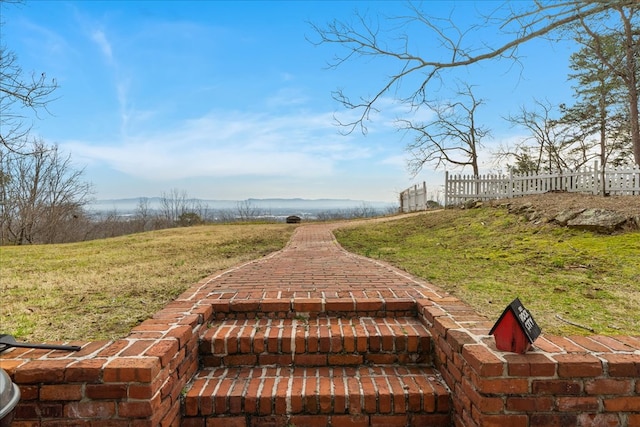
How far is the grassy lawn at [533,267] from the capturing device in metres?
2.29

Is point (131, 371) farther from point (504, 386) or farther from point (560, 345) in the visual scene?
point (560, 345)

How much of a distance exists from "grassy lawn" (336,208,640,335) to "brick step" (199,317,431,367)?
25.5 inches

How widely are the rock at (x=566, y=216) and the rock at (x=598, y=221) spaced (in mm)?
62

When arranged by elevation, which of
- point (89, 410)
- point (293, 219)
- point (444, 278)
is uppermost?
point (293, 219)

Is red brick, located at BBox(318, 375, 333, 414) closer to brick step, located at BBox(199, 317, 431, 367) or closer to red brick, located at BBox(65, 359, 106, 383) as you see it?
brick step, located at BBox(199, 317, 431, 367)

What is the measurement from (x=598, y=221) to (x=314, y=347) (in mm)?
5749

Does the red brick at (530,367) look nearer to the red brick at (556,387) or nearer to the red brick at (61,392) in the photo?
the red brick at (556,387)

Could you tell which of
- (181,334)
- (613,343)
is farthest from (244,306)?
(613,343)

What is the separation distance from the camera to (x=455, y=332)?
1.72 metres

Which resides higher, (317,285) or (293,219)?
(293,219)

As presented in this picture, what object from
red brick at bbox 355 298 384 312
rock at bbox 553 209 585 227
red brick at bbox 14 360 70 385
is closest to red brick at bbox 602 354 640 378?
red brick at bbox 355 298 384 312

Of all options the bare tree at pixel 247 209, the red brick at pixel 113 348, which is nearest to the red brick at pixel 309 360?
the red brick at pixel 113 348

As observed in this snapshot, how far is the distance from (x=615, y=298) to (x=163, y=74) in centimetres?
898

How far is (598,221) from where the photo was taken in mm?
5285
